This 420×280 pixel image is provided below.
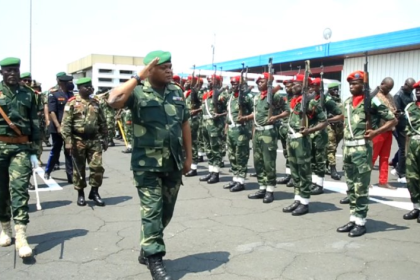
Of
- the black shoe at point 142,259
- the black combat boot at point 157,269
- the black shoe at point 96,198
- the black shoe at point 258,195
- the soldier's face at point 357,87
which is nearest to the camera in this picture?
the black combat boot at point 157,269

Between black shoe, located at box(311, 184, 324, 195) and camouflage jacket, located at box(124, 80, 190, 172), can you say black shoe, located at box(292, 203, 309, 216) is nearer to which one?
black shoe, located at box(311, 184, 324, 195)

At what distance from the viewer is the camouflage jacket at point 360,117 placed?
5082 millimetres

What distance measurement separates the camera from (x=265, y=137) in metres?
6.77

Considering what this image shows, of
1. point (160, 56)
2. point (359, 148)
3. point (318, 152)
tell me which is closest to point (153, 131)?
point (160, 56)

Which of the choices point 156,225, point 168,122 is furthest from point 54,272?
point 168,122

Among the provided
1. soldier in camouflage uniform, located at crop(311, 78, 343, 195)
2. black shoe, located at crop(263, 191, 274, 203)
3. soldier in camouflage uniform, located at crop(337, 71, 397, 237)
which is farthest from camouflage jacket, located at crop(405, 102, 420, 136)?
black shoe, located at crop(263, 191, 274, 203)

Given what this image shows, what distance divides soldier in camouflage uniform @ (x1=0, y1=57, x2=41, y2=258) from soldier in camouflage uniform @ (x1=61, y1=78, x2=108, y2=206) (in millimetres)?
A: 1561

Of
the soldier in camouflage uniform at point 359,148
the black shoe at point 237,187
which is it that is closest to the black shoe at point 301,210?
the soldier in camouflage uniform at point 359,148

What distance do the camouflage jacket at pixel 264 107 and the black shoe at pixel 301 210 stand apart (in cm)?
153

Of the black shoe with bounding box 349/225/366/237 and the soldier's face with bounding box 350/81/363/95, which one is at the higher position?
the soldier's face with bounding box 350/81/363/95

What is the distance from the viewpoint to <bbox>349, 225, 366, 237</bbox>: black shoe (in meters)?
4.98

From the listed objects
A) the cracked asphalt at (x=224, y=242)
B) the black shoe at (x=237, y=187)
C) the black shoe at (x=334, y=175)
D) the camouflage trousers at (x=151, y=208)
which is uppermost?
the camouflage trousers at (x=151, y=208)

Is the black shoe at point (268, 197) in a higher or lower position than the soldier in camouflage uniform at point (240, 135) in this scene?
lower

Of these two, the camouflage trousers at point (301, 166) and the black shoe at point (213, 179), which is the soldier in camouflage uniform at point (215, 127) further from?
the camouflage trousers at point (301, 166)
